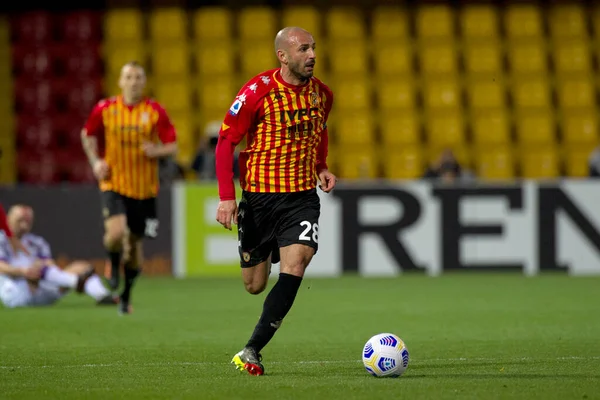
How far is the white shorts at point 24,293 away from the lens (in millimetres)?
11586

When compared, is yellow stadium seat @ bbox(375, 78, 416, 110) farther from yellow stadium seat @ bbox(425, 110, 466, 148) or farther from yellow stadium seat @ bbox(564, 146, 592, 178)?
yellow stadium seat @ bbox(564, 146, 592, 178)

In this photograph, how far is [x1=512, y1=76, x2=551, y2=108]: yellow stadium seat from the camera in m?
19.4

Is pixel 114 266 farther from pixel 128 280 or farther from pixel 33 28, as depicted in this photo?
pixel 33 28

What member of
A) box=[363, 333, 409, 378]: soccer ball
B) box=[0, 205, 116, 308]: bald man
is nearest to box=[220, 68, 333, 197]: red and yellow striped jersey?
box=[363, 333, 409, 378]: soccer ball

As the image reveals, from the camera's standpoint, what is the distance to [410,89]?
19312mm

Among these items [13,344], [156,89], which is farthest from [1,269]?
[156,89]

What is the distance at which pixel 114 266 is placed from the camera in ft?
38.5

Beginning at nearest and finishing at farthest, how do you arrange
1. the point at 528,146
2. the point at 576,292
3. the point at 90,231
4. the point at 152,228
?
the point at 152,228
the point at 576,292
the point at 90,231
the point at 528,146

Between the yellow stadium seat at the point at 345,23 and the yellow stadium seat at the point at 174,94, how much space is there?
2.58m

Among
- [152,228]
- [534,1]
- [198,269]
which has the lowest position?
[198,269]

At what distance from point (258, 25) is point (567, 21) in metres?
5.28

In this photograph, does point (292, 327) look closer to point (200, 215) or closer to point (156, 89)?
point (200, 215)

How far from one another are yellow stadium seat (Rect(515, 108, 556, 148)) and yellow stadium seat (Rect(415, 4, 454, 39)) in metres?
1.90

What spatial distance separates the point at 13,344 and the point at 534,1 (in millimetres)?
14208
